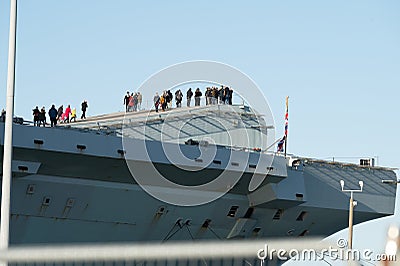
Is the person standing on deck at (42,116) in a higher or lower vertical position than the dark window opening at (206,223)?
higher

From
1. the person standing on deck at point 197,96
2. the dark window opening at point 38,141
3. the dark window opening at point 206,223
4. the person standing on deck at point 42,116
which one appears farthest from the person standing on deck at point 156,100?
the dark window opening at point 38,141

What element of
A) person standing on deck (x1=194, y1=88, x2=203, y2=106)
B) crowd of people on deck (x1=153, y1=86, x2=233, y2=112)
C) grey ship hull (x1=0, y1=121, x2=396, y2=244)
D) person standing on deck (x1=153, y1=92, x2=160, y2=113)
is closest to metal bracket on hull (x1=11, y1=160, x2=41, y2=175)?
grey ship hull (x1=0, y1=121, x2=396, y2=244)

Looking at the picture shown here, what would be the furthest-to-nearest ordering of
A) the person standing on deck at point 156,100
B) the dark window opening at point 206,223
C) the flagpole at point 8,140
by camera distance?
1. the person standing on deck at point 156,100
2. the dark window opening at point 206,223
3. the flagpole at point 8,140

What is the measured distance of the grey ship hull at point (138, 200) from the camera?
23875mm

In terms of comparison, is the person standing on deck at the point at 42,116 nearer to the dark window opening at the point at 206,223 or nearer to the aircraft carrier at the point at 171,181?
the aircraft carrier at the point at 171,181

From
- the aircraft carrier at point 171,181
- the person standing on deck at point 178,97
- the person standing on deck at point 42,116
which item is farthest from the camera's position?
the person standing on deck at point 178,97

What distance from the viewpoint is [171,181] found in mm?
26250

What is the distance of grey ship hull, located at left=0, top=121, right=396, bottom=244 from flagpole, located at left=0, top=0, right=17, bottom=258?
339 inches

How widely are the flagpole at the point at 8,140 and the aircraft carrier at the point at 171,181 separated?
847 cm

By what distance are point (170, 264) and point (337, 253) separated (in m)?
1.11

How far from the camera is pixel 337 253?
4.98 metres

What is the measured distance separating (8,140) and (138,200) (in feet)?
41.9

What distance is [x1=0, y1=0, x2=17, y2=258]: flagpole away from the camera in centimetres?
1277

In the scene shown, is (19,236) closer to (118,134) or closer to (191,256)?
(118,134)
